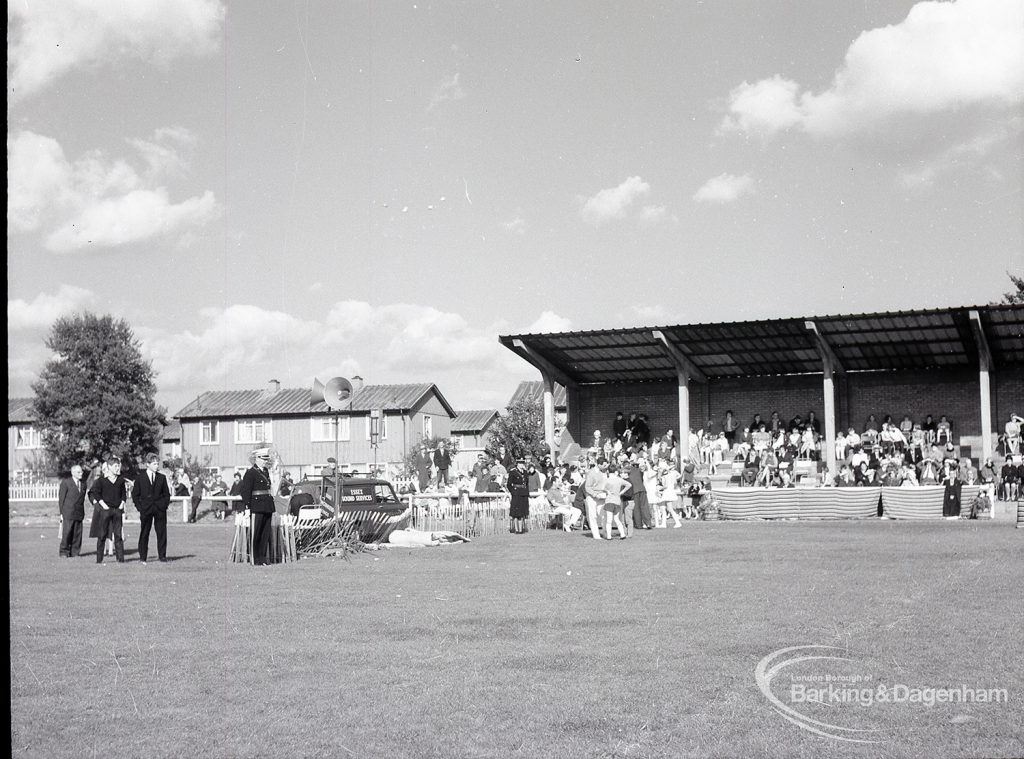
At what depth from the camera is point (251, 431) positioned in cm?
6812

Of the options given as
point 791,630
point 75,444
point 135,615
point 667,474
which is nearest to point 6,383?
point 791,630

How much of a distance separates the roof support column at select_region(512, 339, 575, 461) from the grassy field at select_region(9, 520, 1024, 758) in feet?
79.0

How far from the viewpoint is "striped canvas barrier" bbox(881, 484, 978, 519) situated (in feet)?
88.9

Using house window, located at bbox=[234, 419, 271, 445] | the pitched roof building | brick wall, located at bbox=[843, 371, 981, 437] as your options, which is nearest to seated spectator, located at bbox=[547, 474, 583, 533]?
brick wall, located at bbox=[843, 371, 981, 437]

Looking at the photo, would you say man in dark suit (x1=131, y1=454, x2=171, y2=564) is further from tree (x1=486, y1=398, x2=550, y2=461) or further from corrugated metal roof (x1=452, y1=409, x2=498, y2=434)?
corrugated metal roof (x1=452, y1=409, x2=498, y2=434)

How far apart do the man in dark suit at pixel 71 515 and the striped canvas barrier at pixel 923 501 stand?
64.7ft

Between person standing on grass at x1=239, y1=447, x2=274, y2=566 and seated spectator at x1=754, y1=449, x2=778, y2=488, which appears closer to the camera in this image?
person standing on grass at x1=239, y1=447, x2=274, y2=566

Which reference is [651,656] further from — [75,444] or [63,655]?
[75,444]

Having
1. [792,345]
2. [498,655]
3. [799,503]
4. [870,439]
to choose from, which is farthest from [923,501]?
[498,655]

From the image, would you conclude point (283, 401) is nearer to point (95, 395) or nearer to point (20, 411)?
point (95, 395)

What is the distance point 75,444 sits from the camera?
Result: 6116cm

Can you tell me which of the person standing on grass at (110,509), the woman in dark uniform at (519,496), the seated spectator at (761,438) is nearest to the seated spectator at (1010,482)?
the seated spectator at (761,438)

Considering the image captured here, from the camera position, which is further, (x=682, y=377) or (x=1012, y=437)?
(x=682, y=377)

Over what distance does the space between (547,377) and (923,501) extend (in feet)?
56.0
